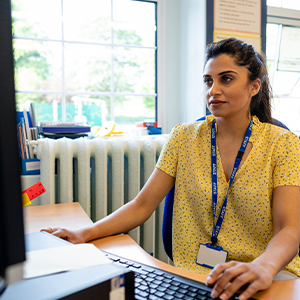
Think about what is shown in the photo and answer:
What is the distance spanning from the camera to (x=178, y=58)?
7.82 ft

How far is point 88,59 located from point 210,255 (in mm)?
1583

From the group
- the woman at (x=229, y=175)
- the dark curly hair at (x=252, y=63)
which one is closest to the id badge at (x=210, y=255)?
the woman at (x=229, y=175)

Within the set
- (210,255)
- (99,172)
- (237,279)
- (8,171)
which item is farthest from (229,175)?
(8,171)

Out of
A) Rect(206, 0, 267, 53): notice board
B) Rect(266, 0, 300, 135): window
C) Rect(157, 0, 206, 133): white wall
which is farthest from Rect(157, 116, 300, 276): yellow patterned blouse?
Rect(266, 0, 300, 135): window

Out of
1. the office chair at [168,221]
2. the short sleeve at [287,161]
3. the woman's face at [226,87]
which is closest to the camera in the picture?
the short sleeve at [287,161]

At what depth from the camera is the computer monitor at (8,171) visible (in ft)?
1.03

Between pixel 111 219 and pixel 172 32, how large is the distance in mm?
1738

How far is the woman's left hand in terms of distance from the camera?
58 cm

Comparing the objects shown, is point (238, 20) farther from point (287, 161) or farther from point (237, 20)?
point (287, 161)

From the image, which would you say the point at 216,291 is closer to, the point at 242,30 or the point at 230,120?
the point at 230,120

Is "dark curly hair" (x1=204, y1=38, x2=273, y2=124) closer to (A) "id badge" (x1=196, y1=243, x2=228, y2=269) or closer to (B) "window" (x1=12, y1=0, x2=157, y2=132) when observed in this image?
(A) "id badge" (x1=196, y1=243, x2=228, y2=269)

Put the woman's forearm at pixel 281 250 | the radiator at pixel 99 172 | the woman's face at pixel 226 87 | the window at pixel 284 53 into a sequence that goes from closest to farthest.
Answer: the woman's forearm at pixel 281 250, the woman's face at pixel 226 87, the radiator at pixel 99 172, the window at pixel 284 53

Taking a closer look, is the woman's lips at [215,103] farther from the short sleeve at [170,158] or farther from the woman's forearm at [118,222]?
the woman's forearm at [118,222]

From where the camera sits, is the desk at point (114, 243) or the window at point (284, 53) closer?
the desk at point (114, 243)
